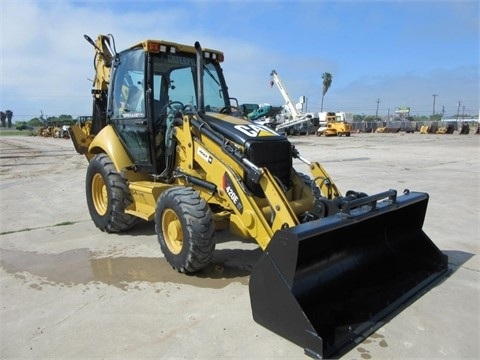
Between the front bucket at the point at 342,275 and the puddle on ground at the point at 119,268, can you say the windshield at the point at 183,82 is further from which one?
the front bucket at the point at 342,275

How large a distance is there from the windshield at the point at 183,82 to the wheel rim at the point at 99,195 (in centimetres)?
172

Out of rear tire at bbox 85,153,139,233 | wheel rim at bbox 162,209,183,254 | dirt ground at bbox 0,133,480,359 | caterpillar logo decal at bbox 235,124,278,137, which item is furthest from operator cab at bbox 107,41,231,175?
dirt ground at bbox 0,133,480,359

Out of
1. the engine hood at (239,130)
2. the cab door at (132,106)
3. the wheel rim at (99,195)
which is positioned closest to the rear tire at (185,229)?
the engine hood at (239,130)

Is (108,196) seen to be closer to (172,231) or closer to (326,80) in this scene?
(172,231)

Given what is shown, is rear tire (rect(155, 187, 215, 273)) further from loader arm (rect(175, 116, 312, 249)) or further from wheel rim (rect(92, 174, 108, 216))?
wheel rim (rect(92, 174, 108, 216))

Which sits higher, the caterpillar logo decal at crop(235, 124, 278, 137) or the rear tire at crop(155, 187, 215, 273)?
the caterpillar logo decal at crop(235, 124, 278, 137)

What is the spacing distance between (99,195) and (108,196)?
0.75 m

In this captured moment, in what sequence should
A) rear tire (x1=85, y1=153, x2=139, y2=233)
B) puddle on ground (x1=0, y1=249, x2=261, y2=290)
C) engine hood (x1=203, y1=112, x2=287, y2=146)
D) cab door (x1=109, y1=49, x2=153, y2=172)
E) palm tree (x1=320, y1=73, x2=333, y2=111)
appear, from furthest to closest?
palm tree (x1=320, y1=73, x2=333, y2=111), rear tire (x1=85, y1=153, x2=139, y2=233), cab door (x1=109, y1=49, x2=153, y2=172), engine hood (x1=203, y1=112, x2=287, y2=146), puddle on ground (x1=0, y1=249, x2=261, y2=290)

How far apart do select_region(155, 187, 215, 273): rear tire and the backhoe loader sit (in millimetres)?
12

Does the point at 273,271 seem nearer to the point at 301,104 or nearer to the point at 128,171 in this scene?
the point at 128,171

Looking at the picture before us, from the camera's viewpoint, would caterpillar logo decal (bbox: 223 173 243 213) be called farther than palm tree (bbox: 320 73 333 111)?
No

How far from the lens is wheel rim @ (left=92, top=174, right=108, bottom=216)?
21.4ft

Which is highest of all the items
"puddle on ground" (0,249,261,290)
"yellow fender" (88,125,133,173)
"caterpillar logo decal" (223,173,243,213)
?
"yellow fender" (88,125,133,173)

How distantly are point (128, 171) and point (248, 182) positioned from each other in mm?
2232
